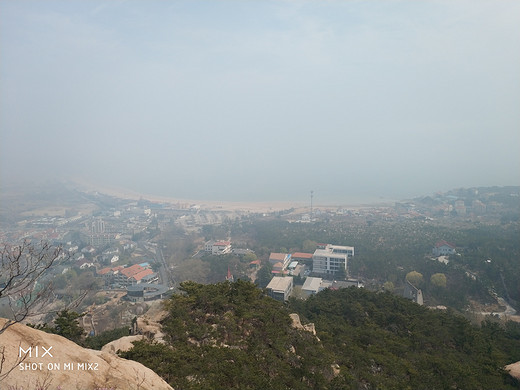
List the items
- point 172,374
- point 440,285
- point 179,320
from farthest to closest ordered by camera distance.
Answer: point 440,285 < point 179,320 < point 172,374

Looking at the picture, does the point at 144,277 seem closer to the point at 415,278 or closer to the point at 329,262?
the point at 329,262

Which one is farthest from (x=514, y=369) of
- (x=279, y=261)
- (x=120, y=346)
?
(x=279, y=261)

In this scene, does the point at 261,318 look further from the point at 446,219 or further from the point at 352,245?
the point at 446,219

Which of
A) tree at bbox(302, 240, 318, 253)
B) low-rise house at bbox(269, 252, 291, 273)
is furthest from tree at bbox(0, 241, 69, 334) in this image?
tree at bbox(302, 240, 318, 253)

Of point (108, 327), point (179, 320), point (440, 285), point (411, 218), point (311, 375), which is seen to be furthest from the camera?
point (411, 218)

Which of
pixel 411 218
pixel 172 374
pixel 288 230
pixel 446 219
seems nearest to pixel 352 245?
pixel 288 230

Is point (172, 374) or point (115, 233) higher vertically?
point (172, 374)

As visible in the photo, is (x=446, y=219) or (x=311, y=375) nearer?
(x=311, y=375)

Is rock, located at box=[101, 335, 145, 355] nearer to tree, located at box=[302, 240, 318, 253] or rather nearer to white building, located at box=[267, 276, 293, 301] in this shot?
white building, located at box=[267, 276, 293, 301]
